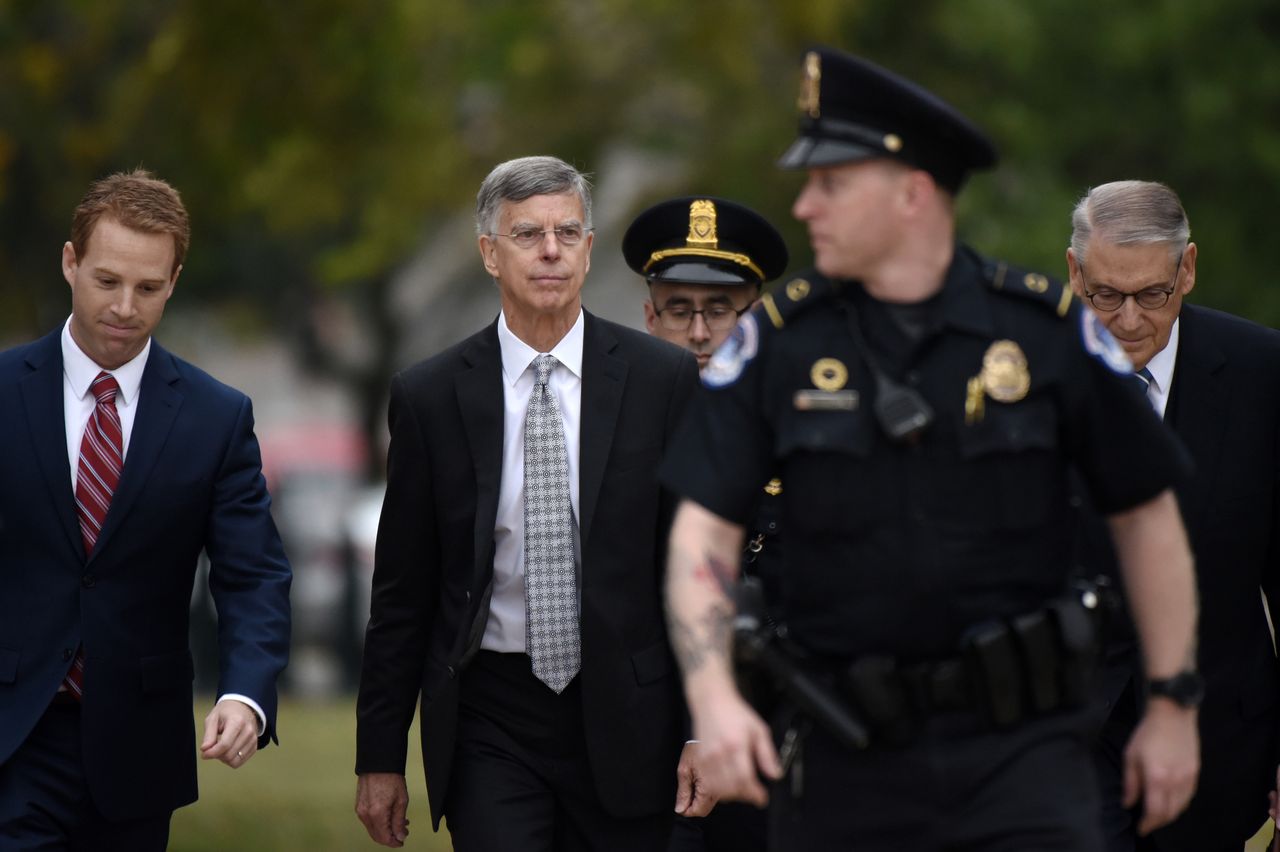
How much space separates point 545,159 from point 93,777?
2.26 meters

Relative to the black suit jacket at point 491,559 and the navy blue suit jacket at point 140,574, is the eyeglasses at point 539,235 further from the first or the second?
the navy blue suit jacket at point 140,574

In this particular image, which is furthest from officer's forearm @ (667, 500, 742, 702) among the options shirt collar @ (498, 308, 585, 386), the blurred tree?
the blurred tree

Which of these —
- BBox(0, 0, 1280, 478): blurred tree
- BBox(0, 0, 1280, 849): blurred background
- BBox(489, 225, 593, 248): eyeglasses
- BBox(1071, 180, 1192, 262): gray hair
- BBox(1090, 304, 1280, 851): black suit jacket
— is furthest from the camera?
BBox(0, 0, 1280, 478): blurred tree

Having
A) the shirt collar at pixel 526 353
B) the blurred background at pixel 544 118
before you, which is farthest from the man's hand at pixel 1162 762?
the blurred background at pixel 544 118

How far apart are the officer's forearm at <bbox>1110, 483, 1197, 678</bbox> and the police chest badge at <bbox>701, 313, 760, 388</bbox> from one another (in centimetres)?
94

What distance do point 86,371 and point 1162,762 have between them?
327cm

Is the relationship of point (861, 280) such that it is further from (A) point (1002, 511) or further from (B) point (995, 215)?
(B) point (995, 215)

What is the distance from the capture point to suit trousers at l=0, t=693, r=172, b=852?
606 cm

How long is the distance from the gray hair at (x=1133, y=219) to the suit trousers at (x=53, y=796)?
132 inches

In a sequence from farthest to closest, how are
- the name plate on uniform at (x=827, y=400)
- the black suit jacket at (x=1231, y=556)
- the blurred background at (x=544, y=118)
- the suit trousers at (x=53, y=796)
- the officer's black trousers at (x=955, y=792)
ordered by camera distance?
the blurred background at (x=544, y=118) → the black suit jacket at (x=1231, y=556) → the suit trousers at (x=53, y=796) → the name plate on uniform at (x=827, y=400) → the officer's black trousers at (x=955, y=792)

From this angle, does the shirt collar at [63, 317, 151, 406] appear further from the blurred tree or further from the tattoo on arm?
the blurred tree

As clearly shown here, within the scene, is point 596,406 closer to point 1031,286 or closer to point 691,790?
point 691,790

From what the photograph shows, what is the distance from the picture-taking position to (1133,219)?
22.1 feet

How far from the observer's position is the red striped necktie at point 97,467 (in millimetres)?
6246
